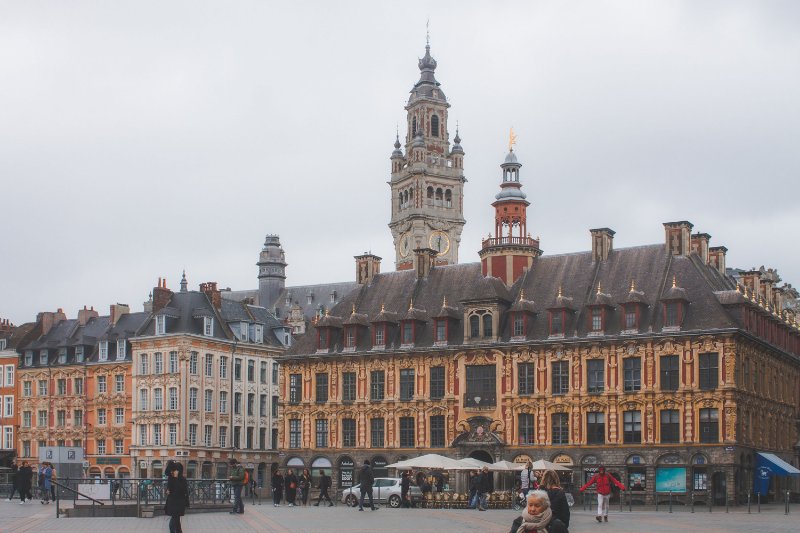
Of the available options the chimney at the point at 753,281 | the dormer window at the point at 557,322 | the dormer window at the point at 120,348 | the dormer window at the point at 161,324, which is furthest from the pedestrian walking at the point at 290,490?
the dormer window at the point at 120,348

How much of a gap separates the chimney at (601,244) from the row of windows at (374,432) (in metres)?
12.4

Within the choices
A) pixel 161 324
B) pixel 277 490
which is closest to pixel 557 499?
pixel 277 490

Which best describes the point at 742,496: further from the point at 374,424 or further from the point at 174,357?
the point at 174,357

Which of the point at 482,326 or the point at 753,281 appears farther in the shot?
the point at 753,281

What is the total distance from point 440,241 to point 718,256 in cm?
8082

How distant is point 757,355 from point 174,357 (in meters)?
37.7

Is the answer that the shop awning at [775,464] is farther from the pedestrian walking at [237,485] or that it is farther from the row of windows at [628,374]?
the pedestrian walking at [237,485]

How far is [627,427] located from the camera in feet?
212

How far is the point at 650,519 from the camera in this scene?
42.0 meters

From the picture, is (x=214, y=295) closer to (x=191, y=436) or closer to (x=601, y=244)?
(x=191, y=436)

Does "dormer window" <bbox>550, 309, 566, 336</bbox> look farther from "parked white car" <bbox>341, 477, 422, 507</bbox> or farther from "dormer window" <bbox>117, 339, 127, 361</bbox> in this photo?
"dormer window" <bbox>117, 339, 127, 361</bbox>

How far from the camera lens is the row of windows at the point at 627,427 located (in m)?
62.3

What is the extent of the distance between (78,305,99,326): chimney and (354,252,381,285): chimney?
26088mm

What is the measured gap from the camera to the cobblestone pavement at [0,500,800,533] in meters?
33.7
